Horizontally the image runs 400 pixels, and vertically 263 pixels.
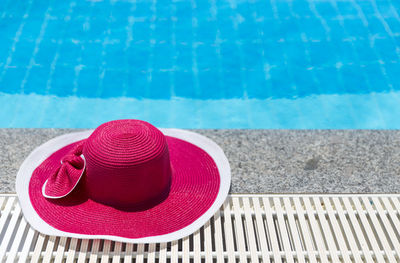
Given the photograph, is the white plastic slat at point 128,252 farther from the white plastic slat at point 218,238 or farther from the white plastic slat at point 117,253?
the white plastic slat at point 218,238

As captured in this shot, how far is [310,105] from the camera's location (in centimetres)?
468

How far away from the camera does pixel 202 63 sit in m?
5.05

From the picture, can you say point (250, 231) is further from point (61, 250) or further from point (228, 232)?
point (61, 250)

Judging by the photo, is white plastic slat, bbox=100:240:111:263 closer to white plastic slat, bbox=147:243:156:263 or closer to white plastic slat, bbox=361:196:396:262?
white plastic slat, bbox=147:243:156:263

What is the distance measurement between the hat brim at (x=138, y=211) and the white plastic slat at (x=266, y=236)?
114 mm

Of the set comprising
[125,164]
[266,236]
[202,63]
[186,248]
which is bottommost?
[202,63]

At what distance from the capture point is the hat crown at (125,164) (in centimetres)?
218

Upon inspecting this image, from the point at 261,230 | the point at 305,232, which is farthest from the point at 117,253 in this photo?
the point at 305,232

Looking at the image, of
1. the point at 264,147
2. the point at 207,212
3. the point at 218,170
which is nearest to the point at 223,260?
the point at 207,212

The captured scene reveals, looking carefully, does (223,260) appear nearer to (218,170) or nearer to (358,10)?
(218,170)

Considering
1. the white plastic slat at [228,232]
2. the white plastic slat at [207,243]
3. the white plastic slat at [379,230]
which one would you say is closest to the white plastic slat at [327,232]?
the white plastic slat at [379,230]

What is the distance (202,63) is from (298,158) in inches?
90.6

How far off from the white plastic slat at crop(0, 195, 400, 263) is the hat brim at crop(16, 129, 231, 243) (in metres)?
0.11

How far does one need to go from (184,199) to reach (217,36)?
3342 mm
